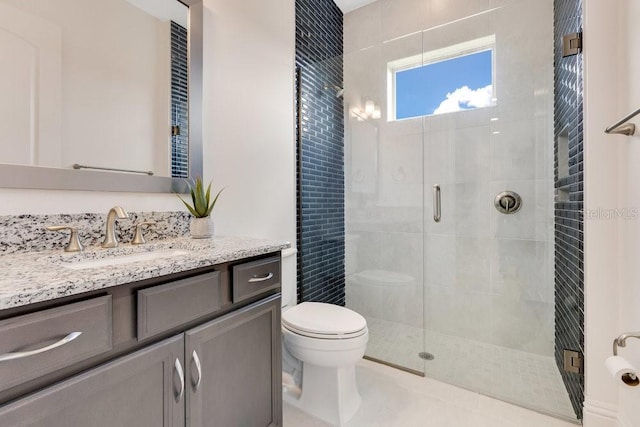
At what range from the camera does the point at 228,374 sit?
1.03 meters

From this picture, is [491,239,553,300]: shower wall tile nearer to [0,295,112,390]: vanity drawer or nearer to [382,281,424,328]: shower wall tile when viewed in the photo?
[382,281,424,328]: shower wall tile

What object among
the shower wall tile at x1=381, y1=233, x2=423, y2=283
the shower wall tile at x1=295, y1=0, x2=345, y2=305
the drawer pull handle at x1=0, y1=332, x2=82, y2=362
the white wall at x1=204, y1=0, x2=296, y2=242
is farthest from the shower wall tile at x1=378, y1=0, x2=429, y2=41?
the drawer pull handle at x1=0, y1=332, x2=82, y2=362

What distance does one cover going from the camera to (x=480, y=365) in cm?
192

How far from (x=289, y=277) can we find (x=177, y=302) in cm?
121

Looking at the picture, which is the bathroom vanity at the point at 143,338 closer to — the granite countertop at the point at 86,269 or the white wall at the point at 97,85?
the granite countertop at the point at 86,269

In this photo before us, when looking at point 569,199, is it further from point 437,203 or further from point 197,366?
point 197,366

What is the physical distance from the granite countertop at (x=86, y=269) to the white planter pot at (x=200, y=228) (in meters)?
0.13

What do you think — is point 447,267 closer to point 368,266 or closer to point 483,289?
point 483,289

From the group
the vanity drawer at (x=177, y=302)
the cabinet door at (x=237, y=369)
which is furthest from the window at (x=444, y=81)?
the vanity drawer at (x=177, y=302)

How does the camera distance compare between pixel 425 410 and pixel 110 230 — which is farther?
pixel 425 410

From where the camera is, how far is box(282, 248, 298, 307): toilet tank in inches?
77.1

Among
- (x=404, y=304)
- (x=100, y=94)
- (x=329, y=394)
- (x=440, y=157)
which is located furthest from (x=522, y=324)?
(x=100, y=94)

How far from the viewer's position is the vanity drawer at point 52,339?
1.84 ft

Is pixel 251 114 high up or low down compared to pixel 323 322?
up
